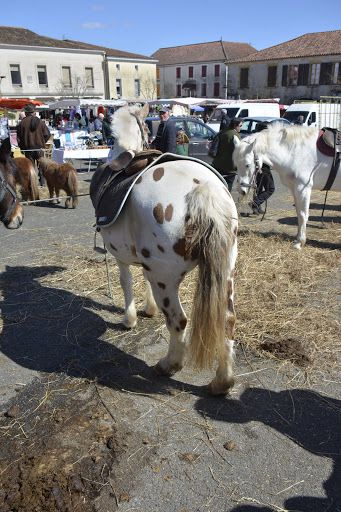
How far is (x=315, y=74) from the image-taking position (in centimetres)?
4422

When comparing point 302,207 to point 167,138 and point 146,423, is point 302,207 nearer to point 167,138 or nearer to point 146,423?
point 167,138

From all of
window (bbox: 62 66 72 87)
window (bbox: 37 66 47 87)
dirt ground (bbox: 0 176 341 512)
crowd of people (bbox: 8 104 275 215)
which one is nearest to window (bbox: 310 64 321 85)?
window (bbox: 62 66 72 87)

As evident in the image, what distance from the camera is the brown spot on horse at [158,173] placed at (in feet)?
8.36

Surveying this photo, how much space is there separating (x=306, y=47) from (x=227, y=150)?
46558 mm

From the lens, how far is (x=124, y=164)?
300cm

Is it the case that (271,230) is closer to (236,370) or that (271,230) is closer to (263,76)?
(236,370)

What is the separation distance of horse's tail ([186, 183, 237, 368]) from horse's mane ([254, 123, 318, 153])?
361 cm

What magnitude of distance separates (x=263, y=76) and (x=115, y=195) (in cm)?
5253

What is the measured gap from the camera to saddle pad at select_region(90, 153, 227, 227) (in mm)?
2713

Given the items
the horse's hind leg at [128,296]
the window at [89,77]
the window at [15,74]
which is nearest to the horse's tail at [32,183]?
the horse's hind leg at [128,296]

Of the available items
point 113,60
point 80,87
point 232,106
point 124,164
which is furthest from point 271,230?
A: point 113,60

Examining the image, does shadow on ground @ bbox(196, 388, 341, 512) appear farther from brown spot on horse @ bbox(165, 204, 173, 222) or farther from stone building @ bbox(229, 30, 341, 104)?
stone building @ bbox(229, 30, 341, 104)

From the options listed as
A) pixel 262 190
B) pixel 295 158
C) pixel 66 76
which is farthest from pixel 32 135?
pixel 66 76

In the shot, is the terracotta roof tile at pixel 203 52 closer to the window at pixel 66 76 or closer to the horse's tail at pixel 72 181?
the window at pixel 66 76
